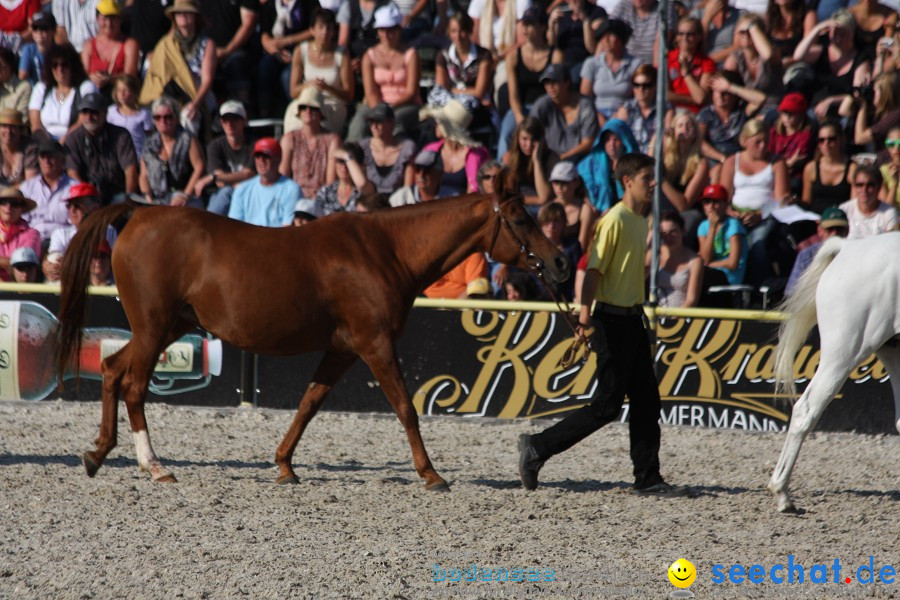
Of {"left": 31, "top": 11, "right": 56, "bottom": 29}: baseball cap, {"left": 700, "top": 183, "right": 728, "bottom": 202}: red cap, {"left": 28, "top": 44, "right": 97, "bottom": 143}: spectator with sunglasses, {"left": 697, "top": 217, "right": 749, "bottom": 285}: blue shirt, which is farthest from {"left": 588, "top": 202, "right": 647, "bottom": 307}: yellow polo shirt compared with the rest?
{"left": 31, "top": 11, "right": 56, "bottom": 29}: baseball cap

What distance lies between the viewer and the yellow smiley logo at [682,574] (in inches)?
212

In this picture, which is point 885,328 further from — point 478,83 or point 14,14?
point 14,14

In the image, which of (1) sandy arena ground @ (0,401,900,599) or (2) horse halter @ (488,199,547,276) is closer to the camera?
(1) sandy arena ground @ (0,401,900,599)

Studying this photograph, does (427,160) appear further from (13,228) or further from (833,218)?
(13,228)

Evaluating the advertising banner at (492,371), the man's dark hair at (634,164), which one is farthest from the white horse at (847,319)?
the advertising banner at (492,371)

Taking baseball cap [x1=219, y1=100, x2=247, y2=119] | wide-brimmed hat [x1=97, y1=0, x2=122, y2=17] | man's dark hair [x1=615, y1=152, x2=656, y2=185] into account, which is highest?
wide-brimmed hat [x1=97, y1=0, x2=122, y2=17]

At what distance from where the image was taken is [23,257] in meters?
11.2

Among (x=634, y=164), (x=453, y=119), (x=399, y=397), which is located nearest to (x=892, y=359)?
(x=634, y=164)

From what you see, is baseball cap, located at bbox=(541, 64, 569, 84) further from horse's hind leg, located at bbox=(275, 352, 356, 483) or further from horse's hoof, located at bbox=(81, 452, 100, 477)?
horse's hoof, located at bbox=(81, 452, 100, 477)

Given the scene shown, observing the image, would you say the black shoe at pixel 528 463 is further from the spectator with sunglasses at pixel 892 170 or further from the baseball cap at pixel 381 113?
the baseball cap at pixel 381 113

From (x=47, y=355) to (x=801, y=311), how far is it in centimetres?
639

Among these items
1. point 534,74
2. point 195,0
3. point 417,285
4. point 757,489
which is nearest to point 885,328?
point 757,489

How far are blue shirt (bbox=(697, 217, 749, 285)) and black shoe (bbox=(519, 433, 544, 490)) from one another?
12.3 ft

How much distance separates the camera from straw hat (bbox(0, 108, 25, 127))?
13.3 metres
